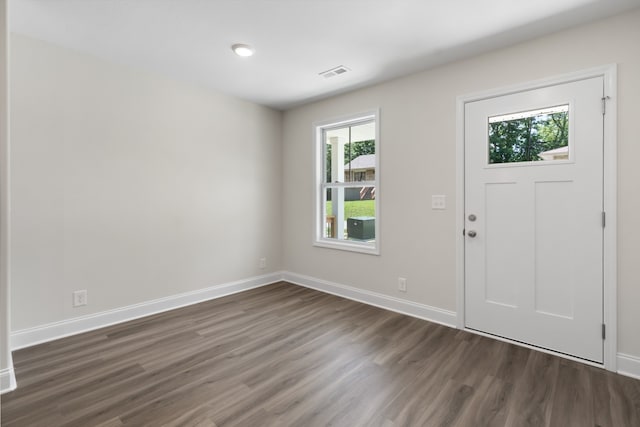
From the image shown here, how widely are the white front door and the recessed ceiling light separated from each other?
204 centimetres

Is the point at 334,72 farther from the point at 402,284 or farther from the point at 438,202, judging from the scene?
the point at 402,284

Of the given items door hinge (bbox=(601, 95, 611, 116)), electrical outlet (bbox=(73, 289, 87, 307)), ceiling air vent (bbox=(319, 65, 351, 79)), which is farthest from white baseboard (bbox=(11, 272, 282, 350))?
door hinge (bbox=(601, 95, 611, 116))

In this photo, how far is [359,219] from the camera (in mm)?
3904

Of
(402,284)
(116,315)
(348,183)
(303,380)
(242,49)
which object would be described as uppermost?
(242,49)

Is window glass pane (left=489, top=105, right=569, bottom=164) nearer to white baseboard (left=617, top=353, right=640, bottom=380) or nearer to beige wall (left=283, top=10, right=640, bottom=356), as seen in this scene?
beige wall (left=283, top=10, right=640, bottom=356)

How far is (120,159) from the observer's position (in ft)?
9.80

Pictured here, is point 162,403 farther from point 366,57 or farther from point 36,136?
point 366,57

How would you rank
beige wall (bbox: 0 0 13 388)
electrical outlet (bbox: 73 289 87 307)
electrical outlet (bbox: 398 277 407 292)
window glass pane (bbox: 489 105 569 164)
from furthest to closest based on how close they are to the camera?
electrical outlet (bbox: 398 277 407 292) → electrical outlet (bbox: 73 289 87 307) → window glass pane (bbox: 489 105 569 164) → beige wall (bbox: 0 0 13 388)

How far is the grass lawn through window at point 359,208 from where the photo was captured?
377cm

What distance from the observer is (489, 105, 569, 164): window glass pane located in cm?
239

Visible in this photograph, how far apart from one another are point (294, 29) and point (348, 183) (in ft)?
6.54

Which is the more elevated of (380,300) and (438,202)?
(438,202)

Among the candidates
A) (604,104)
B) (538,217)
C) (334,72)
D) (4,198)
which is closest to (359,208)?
(334,72)

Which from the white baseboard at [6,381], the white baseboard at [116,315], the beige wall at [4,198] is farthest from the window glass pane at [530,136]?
the white baseboard at [6,381]
